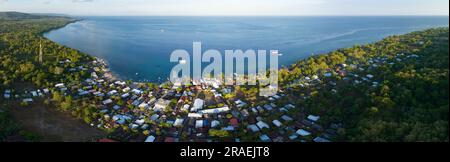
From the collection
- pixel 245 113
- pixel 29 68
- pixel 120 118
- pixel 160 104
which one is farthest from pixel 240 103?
pixel 29 68

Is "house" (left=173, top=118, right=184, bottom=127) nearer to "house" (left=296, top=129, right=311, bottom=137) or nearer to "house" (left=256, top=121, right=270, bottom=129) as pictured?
"house" (left=256, top=121, right=270, bottom=129)

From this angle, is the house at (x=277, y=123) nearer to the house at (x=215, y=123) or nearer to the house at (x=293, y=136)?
the house at (x=293, y=136)

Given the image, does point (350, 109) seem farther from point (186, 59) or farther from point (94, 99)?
point (186, 59)

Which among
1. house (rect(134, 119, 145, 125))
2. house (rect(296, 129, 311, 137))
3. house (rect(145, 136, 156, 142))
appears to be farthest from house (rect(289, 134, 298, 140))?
house (rect(134, 119, 145, 125))

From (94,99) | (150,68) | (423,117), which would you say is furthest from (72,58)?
(423,117)

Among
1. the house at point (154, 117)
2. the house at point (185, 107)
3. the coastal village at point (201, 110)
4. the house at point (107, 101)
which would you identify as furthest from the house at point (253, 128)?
the house at point (107, 101)
